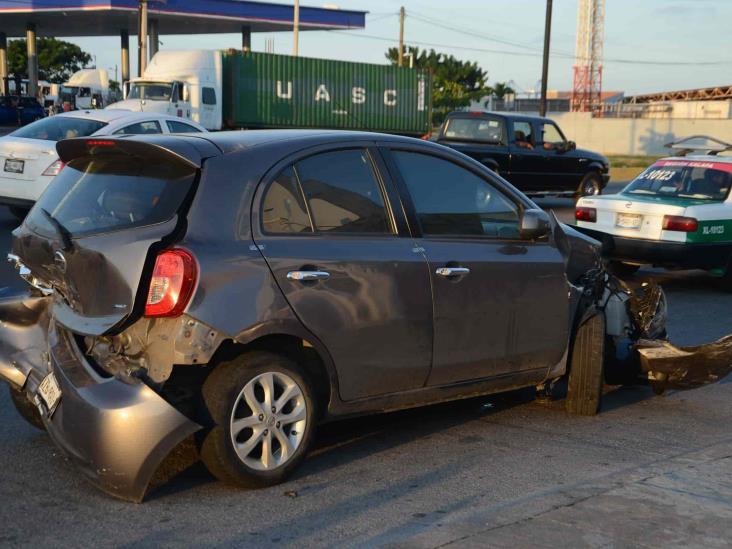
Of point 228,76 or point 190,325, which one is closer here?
point 190,325

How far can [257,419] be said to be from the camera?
4.91 meters

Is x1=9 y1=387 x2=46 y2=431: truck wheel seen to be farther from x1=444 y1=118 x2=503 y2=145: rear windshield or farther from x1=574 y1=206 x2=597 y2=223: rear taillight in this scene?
x1=444 y1=118 x2=503 y2=145: rear windshield

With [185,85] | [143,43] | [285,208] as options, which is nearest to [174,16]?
[143,43]

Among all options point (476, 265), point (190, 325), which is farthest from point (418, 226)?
point (190, 325)

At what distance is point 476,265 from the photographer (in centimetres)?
577

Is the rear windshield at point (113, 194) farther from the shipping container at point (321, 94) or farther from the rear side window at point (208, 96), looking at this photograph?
the shipping container at point (321, 94)

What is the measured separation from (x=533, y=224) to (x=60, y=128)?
34.9 feet

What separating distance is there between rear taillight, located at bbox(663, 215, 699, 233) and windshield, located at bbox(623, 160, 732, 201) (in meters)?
0.69

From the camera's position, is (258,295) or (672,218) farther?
(672,218)

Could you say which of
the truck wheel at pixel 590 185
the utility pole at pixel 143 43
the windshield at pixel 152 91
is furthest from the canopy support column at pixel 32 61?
the truck wheel at pixel 590 185

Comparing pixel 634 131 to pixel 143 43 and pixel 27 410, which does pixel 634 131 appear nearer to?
pixel 143 43

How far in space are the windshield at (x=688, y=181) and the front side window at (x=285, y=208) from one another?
8.07 m

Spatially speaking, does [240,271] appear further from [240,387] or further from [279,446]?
[279,446]

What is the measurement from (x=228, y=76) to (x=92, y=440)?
31383 millimetres
